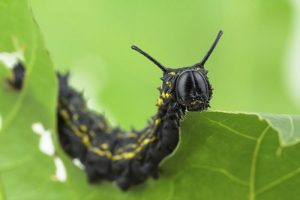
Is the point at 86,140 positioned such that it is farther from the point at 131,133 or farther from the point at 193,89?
the point at 193,89

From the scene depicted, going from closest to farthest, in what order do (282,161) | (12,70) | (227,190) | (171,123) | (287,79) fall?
(282,161), (227,190), (171,123), (12,70), (287,79)

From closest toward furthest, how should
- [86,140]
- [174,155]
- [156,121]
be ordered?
[174,155]
[156,121]
[86,140]

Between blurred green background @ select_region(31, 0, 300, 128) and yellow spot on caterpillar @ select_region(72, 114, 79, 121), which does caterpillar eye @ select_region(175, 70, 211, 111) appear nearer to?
yellow spot on caterpillar @ select_region(72, 114, 79, 121)

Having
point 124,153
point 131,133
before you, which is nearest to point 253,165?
point 124,153

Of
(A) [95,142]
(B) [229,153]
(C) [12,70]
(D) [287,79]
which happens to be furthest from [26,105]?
(D) [287,79]

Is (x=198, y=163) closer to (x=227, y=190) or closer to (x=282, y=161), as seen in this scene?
(x=227, y=190)

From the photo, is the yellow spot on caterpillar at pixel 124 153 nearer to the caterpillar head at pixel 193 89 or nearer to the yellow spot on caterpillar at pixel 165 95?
the yellow spot on caterpillar at pixel 165 95

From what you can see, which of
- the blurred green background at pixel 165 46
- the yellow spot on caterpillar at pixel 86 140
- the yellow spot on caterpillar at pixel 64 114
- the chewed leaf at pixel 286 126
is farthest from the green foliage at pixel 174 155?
the blurred green background at pixel 165 46
